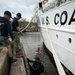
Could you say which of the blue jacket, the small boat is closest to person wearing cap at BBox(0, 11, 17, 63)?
the blue jacket

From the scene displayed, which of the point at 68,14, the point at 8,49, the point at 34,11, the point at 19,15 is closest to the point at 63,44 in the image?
the point at 68,14

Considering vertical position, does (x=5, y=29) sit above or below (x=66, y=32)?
above

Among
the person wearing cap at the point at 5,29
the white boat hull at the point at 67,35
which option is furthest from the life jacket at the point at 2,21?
the white boat hull at the point at 67,35

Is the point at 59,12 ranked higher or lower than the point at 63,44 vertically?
higher

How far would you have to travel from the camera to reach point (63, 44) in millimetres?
5527

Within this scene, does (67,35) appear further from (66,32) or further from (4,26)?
(4,26)

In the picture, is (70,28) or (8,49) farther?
(8,49)

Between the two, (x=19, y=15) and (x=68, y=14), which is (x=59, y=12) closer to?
(x=68, y=14)

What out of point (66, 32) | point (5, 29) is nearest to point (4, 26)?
point (5, 29)

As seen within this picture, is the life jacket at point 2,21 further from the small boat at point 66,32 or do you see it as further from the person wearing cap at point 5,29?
the small boat at point 66,32

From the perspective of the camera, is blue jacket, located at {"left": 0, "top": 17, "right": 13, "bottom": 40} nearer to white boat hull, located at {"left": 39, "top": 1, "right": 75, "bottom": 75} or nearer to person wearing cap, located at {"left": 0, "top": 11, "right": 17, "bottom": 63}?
person wearing cap, located at {"left": 0, "top": 11, "right": 17, "bottom": 63}

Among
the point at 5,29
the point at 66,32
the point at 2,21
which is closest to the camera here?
the point at 2,21

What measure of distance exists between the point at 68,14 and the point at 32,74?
2257mm

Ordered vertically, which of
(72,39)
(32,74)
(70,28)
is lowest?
(32,74)
